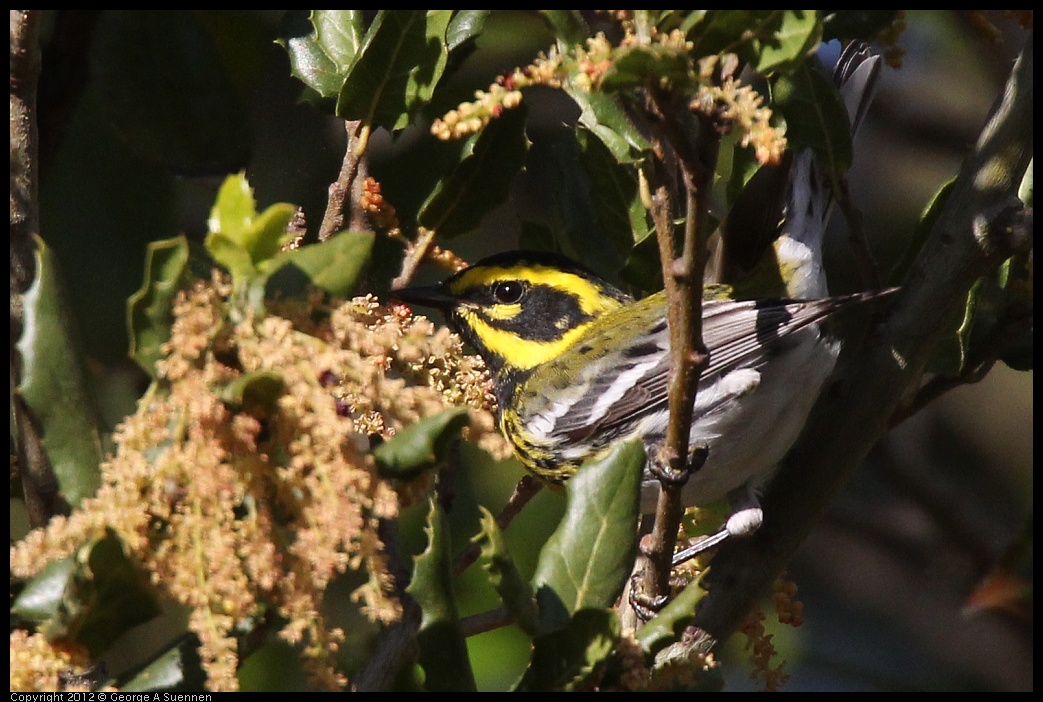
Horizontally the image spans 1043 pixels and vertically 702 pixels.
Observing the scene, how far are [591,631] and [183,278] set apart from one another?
93 centimetres

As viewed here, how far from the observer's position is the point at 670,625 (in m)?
2.11

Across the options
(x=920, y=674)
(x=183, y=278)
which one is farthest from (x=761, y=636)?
(x=920, y=674)

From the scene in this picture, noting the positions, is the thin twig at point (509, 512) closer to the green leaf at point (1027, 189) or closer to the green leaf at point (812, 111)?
the green leaf at point (812, 111)

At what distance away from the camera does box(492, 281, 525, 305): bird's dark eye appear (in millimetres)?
3646

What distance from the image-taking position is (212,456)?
5.51 ft

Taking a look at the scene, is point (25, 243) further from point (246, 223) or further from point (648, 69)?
point (648, 69)

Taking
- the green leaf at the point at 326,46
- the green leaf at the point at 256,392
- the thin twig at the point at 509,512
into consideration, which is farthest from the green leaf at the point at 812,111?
the green leaf at the point at 256,392

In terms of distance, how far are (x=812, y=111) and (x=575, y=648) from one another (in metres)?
1.37

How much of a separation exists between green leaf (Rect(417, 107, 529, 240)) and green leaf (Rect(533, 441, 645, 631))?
3.33ft

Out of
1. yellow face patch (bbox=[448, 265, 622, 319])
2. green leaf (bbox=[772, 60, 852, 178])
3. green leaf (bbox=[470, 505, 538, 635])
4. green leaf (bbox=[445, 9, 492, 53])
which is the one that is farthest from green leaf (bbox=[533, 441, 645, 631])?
yellow face patch (bbox=[448, 265, 622, 319])

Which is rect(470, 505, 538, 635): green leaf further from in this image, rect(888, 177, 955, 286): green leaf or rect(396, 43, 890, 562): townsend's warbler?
rect(888, 177, 955, 286): green leaf

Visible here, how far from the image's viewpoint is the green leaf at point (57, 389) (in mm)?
2010

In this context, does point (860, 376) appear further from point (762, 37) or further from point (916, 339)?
point (762, 37)

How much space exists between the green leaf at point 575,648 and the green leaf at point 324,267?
738 mm
